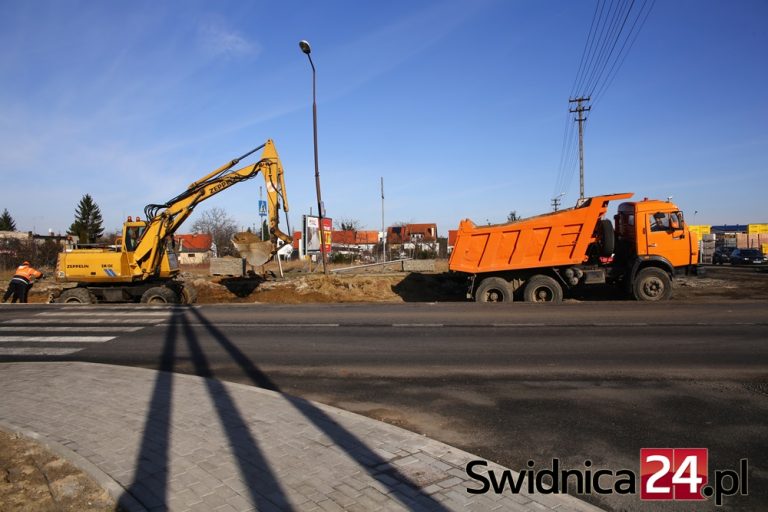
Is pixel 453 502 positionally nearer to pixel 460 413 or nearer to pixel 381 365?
pixel 460 413

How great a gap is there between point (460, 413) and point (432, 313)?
26.1ft

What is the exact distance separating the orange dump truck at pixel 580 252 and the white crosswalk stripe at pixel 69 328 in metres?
9.67

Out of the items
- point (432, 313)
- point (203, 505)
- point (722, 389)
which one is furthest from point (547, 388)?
point (432, 313)

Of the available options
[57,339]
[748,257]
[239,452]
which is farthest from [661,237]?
[748,257]

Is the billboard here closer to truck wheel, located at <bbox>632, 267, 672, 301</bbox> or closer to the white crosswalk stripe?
the white crosswalk stripe

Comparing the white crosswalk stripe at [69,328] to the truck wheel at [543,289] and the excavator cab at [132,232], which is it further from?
the truck wheel at [543,289]

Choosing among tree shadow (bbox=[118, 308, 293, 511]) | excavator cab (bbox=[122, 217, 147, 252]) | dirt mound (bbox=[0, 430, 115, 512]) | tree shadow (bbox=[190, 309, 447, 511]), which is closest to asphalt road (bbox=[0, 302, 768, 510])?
tree shadow (bbox=[190, 309, 447, 511])

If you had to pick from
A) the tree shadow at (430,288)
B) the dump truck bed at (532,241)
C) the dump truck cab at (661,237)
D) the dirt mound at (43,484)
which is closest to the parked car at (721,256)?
the tree shadow at (430,288)

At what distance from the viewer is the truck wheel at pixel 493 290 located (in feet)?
55.9

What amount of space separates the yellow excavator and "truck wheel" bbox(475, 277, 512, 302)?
272 inches

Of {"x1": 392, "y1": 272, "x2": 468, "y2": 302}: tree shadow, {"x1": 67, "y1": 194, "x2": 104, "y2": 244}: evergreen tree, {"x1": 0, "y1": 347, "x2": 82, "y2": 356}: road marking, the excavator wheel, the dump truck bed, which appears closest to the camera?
{"x1": 0, "y1": 347, "x2": 82, "y2": 356}: road marking

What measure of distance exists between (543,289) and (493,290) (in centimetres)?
159

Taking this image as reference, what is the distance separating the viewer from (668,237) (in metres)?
16.7

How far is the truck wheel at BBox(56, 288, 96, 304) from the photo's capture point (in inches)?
718
